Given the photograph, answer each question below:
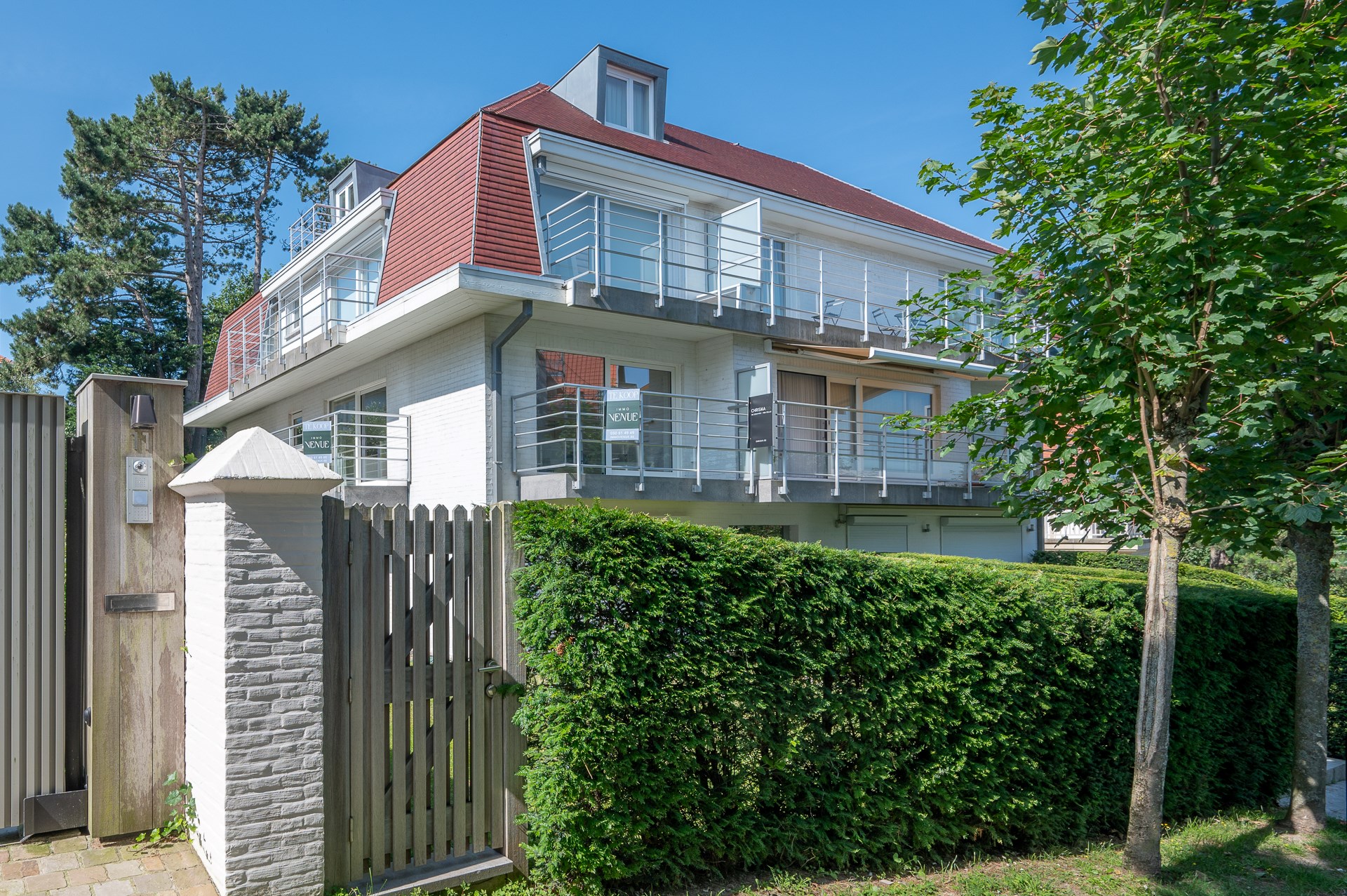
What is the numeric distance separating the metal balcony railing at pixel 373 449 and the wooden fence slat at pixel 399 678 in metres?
9.38

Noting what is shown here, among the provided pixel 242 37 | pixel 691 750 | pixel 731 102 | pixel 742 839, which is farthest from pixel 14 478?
pixel 242 37

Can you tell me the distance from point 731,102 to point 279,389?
39.7 ft

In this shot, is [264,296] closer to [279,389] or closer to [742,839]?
[279,389]

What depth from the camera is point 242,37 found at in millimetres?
21516

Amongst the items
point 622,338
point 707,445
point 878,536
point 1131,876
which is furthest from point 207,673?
point 878,536

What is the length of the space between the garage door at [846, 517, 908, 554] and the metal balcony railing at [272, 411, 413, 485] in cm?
855

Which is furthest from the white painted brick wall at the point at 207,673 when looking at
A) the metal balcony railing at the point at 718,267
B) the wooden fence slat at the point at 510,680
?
the metal balcony railing at the point at 718,267

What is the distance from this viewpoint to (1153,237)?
16.8 feet

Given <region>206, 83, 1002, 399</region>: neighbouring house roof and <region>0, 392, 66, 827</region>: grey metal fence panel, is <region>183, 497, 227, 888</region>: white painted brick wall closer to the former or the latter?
<region>0, 392, 66, 827</region>: grey metal fence panel

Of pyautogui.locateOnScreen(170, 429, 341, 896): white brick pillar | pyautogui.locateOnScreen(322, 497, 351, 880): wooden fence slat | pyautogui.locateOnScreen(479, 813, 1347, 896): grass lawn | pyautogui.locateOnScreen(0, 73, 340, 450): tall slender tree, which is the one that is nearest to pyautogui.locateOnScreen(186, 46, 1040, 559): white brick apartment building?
pyautogui.locateOnScreen(479, 813, 1347, 896): grass lawn

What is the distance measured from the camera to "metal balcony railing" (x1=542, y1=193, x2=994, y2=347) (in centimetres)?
1334

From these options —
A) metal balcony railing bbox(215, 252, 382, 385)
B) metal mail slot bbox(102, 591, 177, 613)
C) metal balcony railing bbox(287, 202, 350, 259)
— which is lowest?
metal mail slot bbox(102, 591, 177, 613)

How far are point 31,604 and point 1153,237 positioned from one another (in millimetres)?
6959

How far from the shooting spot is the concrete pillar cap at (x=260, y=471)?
13.3ft
